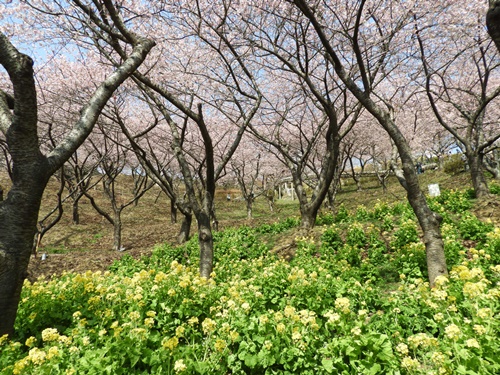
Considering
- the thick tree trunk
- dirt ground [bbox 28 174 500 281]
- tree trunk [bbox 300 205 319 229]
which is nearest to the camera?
the thick tree trunk

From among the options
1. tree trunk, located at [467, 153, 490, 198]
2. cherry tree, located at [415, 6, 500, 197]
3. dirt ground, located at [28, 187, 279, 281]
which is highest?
cherry tree, located at [415, 6, 500, 197]

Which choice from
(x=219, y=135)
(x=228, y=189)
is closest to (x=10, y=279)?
(x=219, y=135)

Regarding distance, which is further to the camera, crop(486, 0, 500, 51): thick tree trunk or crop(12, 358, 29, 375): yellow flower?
crop(486, 0, 500, 51): thick tree trunk

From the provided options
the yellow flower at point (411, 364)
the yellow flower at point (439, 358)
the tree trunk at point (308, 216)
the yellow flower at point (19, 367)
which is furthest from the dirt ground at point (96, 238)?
the yellow flower at point (439, 358)

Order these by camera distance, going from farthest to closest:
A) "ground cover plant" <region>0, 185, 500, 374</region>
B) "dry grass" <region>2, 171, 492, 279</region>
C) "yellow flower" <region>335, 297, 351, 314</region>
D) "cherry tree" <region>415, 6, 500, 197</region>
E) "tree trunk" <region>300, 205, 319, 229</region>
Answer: "dry grass" <region>2, 171, 492, 279</region>
"tree trunk" <region>300, 205, 319, 229</region>
"cherry tree" <region>415, 6, 500, 197</region>
"yellow flower" <region>335, 297, 351, 314</region>
"ground cover plant" <region>0, 185, 500, 374</region>

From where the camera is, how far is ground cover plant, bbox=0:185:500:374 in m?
2.40

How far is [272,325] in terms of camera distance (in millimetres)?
3021

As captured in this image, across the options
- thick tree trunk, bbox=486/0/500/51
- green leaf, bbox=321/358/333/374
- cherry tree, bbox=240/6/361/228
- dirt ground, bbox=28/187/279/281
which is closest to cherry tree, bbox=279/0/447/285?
cherry tree, bbox=240/6/361/228

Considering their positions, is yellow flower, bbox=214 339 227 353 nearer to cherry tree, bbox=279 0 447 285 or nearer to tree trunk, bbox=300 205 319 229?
cherry tree, bbox=279 0 447 285

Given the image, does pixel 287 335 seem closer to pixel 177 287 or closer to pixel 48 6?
pixel 177 287

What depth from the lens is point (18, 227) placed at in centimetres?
289

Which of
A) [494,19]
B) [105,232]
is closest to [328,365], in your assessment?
[494,19]

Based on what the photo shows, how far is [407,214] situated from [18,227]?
1019 centimetres

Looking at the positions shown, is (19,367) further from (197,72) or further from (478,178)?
(478,178)
